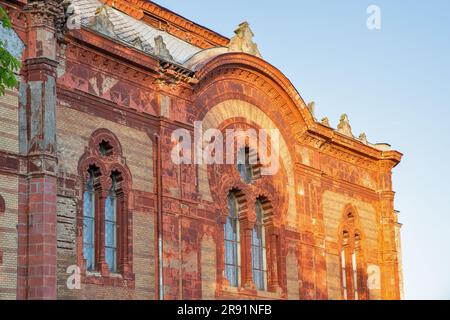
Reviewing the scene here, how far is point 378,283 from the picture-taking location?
33906mm

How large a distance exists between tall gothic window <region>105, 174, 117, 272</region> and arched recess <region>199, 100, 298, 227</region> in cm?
312

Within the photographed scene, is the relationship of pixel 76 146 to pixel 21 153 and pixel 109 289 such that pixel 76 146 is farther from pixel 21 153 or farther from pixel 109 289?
pixel 109 289

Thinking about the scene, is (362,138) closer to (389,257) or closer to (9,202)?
(389,257)

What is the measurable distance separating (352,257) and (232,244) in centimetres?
744

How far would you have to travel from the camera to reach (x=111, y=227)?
22688mm

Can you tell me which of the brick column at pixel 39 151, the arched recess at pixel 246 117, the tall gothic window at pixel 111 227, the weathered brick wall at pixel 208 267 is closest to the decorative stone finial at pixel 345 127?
Answer: the arched recess at pixel 246 117

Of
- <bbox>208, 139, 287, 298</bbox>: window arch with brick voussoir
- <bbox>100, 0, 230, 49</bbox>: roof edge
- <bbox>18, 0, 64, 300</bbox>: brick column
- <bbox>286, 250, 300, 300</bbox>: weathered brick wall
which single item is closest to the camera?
<bbox>18, 0, 64, 300</bbox>: brick column

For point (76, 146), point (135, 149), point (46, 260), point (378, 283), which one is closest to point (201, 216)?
point (135, 149)

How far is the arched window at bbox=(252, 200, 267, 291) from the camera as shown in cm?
2744

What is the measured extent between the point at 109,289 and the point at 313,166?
35.8 ft

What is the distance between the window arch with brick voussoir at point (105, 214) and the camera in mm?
21672

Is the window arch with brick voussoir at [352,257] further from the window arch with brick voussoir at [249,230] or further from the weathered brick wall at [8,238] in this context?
the weathered brick wall at [8,238]

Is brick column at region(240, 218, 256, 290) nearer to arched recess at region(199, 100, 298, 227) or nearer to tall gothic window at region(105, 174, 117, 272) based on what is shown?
arched recess at region(199, 100, 298, 227)

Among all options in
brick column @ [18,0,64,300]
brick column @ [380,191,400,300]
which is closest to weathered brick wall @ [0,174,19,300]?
brick column @ [18,0,64,300]
